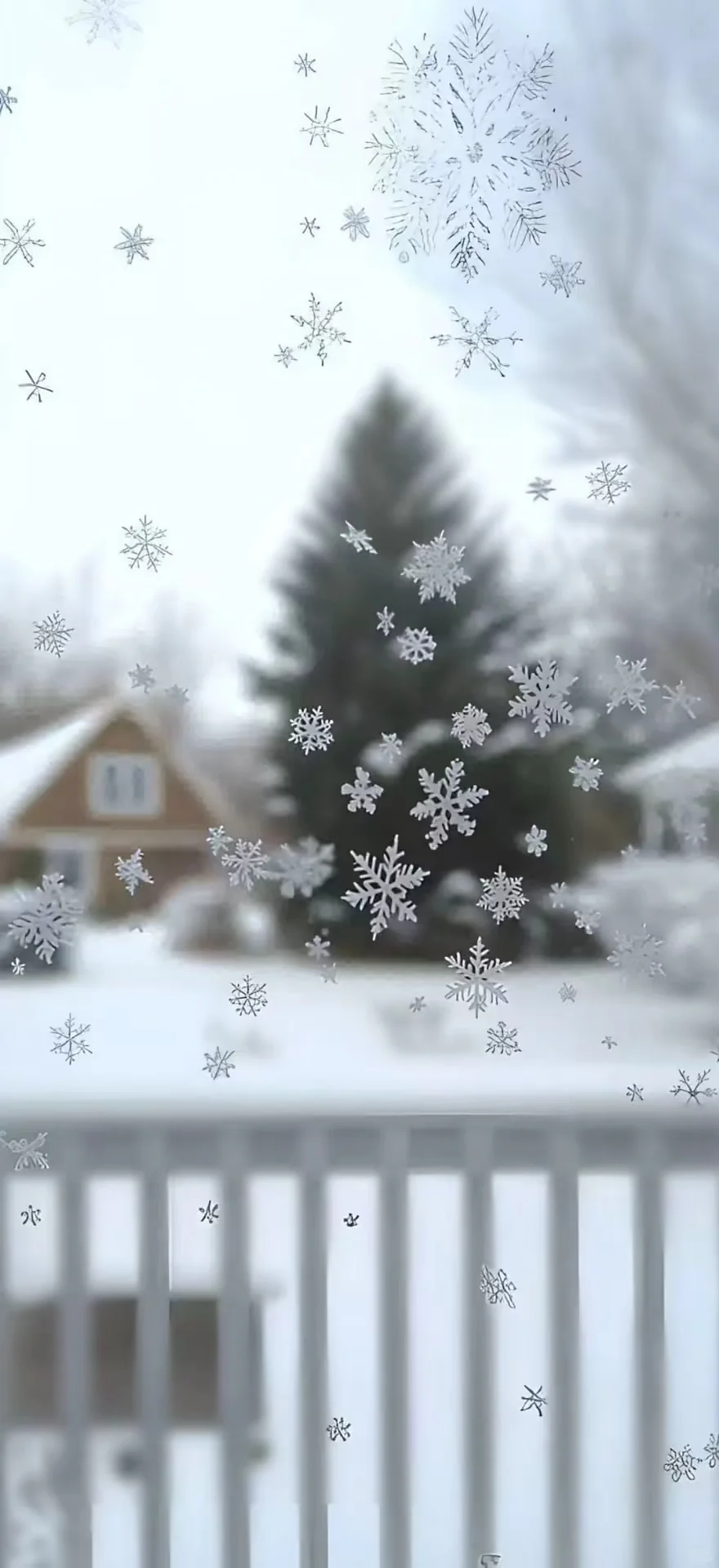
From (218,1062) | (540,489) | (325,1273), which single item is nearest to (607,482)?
(540,489)

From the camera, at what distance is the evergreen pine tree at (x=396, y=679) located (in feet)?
3.58

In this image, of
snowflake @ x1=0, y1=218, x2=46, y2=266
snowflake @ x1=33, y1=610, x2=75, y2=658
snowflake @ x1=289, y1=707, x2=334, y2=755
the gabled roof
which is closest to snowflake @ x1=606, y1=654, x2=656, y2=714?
snowflake @ x1=289, y1=707, x2=334, y2=755

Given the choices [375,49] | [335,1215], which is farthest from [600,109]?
[335,1215]

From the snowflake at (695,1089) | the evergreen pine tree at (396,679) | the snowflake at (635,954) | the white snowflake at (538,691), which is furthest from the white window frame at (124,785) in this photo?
the snowflake at (695,1089)

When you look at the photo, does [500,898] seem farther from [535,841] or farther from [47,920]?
[47,920]

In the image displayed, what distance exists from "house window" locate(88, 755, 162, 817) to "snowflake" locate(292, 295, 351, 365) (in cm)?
39

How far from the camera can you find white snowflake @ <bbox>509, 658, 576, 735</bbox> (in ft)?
3.64

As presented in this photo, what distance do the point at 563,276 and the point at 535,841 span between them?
507 millimetres

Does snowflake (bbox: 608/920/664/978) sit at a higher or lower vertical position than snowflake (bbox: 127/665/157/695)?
lower

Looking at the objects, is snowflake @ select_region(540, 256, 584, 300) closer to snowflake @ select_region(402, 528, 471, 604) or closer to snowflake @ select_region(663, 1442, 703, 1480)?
snowflake @ select_region(402, 528, 471, 604)

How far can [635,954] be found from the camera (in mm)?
1115

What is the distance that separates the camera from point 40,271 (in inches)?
42.6

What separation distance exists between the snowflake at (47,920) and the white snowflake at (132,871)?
A: 0.04 m

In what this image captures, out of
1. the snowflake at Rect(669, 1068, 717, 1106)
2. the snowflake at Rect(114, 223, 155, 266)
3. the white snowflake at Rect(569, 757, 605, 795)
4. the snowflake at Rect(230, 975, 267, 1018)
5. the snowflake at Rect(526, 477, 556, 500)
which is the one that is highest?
the snowflake at Rect(114, 223, 155, 266)
